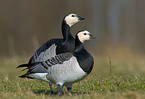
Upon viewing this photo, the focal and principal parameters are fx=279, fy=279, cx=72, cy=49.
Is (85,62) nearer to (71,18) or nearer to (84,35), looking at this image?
(84,35)

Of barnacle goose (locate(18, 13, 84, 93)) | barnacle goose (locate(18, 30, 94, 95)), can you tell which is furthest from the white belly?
barnacle goose (locate(18, 13, 84, 93))

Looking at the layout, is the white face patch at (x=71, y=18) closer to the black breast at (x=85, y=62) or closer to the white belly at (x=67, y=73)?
the black breast at (x=85, y=62)

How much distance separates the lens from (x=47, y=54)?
6.50 metres

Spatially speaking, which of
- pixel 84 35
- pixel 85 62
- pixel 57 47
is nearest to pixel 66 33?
pixel 57 47

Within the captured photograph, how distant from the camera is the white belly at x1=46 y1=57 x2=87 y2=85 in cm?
569

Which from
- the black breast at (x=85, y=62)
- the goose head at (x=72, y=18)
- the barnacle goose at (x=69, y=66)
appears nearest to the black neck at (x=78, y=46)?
the barnacle goose at (x=69, y=66)

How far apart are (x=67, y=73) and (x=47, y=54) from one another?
3.23ft

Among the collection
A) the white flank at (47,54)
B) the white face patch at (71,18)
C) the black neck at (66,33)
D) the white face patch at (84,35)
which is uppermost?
the white face patch at (71,18)

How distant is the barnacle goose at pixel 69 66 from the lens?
5.71 meters

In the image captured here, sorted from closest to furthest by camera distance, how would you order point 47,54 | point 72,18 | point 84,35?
point 84,35, point 47,54, point 72,18

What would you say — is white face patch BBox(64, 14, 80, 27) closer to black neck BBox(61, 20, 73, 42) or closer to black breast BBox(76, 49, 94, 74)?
black neck BBox(61, 20, 73, 42)

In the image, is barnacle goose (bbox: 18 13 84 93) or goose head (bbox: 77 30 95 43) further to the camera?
barnacle goose (bbox: 18 13 84 93)

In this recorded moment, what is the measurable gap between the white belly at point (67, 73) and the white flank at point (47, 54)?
53cm

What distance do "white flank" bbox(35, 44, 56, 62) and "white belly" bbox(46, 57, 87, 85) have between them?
0.53 metres
